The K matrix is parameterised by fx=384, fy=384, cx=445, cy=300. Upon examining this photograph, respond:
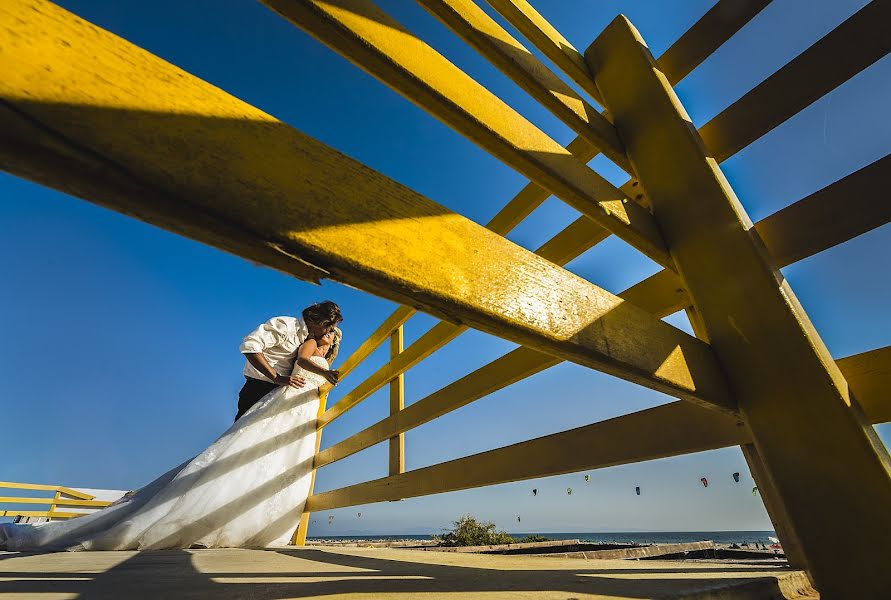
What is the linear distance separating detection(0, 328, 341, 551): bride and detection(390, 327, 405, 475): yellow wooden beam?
0.52 metres

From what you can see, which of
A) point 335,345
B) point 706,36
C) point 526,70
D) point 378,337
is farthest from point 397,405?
point 706,36

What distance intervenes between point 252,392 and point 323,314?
29.5 inches

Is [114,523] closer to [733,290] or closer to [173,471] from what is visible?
[173,471]

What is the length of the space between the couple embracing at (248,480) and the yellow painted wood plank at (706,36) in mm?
2300

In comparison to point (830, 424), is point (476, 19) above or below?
above

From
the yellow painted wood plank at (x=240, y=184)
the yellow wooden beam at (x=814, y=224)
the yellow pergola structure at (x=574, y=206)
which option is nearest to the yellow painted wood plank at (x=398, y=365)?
the yellow pergola structure at (x=574, y=206)

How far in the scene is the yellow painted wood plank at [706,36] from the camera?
1.01 meters

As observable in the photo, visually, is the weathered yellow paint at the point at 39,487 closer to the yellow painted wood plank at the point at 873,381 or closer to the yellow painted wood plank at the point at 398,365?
the yellow painted wood plank at the point at 398,365

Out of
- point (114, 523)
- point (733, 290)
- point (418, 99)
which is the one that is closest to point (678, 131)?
point (733, 290)

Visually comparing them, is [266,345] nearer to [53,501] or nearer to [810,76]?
[810,76]

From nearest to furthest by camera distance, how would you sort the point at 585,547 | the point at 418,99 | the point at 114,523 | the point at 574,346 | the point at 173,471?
the point at 574,346 → the point at 418,99 → the point at 114,523 → the point at 173,471 → the point at 585,547

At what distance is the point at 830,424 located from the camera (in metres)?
0.65

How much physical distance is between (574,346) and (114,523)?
2.55m

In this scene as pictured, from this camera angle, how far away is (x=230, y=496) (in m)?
2.15
